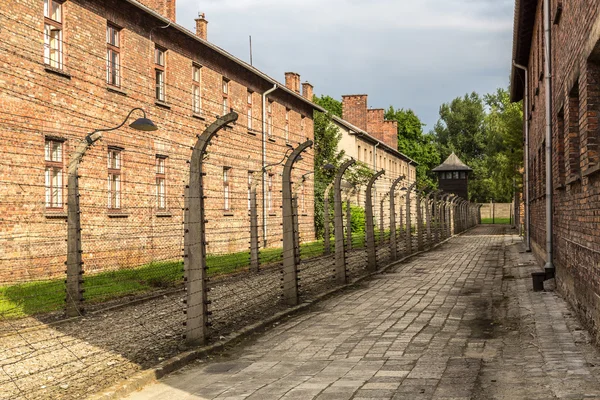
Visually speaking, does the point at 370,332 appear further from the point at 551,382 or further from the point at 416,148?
the point at 416,148

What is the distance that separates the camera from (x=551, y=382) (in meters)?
5.98

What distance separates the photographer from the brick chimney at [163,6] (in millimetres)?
22470

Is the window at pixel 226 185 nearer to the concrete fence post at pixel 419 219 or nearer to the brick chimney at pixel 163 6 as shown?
the brick chimney at pixel 163 6

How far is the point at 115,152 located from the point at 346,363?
43.3 ft

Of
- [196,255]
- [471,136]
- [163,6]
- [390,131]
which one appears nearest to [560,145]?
[196,255]

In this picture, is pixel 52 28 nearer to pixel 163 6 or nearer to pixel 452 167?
pixel 163 6

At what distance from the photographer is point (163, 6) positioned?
23.1 m

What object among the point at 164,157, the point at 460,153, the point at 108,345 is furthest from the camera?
the point at 460,153

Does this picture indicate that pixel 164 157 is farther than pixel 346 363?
Yes

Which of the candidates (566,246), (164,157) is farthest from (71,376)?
(164,157)

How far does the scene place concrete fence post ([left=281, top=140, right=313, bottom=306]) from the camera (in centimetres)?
1108

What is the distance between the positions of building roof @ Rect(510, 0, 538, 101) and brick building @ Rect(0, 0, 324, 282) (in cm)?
763

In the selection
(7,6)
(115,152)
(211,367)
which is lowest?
(211,367)

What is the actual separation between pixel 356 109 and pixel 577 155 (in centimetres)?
4623
